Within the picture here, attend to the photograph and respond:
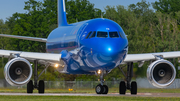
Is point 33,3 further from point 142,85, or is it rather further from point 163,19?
point 142,85

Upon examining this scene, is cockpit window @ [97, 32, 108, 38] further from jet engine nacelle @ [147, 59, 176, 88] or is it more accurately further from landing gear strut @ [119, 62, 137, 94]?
landing gear strut @ [119, 62, 137, 94]

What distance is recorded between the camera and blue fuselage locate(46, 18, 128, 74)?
63.8 ft

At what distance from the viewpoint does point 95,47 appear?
19.6 meters

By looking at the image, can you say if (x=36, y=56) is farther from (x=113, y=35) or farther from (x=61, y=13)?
(x=61, y=13)

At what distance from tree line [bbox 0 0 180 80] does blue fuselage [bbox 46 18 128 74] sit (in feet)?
49.2

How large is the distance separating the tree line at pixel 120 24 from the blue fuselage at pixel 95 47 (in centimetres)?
1501

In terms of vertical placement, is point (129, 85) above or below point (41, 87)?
above

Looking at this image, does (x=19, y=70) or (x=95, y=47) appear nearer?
(x=95, y=47)

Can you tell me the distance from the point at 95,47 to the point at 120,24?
4277cm

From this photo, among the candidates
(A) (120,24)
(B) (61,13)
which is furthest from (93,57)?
(A) (120,24)

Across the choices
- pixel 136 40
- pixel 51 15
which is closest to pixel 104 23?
pixel 136 40

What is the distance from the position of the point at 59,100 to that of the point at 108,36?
4.40 m

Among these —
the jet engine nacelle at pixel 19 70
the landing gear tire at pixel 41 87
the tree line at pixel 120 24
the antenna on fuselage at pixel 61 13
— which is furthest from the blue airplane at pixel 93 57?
the tree line at pixel 120 24

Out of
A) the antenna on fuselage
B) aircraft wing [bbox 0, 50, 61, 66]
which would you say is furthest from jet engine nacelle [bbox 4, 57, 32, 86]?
the antenna on fuselage
